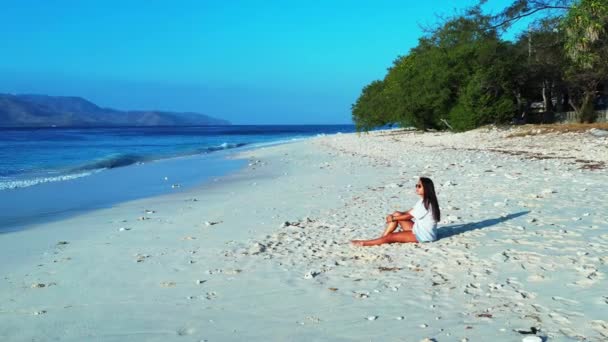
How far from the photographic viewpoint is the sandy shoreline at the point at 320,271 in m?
4.71

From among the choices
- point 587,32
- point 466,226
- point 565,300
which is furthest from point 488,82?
point 565,300

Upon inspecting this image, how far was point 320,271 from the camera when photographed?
639cm

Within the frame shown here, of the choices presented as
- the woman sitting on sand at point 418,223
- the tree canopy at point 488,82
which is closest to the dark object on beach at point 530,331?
the woman sitting on sand at point 418,223

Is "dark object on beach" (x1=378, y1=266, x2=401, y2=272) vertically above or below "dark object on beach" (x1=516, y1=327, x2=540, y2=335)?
above

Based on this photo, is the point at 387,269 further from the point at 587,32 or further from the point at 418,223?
the point at 587,32

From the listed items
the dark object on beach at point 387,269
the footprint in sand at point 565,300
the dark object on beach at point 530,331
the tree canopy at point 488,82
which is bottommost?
the dark object on beach at point 530,331

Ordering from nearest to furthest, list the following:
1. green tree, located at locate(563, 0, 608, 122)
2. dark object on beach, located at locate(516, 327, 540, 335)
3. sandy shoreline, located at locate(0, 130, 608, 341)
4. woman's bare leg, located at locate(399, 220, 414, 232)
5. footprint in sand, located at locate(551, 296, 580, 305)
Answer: dark object on beach, located at locate(516, 327, 540, 335), sandy shoreline, located at locate(0, 130, 608, 341), footprint in sand, located at locate(551, 296, 580, 305), woman's bare leg, located at locate(399, 220, 414, 232), green tree, located at locate(563, 0, 608, 122)

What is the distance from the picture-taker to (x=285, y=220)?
980cm

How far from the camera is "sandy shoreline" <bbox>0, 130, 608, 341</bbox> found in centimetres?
471

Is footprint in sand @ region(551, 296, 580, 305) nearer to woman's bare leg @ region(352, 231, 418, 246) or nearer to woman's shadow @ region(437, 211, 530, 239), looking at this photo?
woman's bare leg @ region(352, 231, 418, 246)

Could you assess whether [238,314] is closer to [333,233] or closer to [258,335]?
[258,335]

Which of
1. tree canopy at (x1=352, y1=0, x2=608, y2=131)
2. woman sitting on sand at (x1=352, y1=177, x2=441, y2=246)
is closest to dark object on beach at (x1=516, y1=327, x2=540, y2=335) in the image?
woman sitting on sand at (x1=352, y1=177, x2=441, y2=246)

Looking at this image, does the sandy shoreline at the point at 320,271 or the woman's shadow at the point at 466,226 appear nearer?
the sandy shoreline at the point at 320,271

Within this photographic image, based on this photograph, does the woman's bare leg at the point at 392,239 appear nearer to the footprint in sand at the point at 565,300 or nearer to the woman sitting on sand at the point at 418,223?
the woman sitting on sand at the point at 418,223
